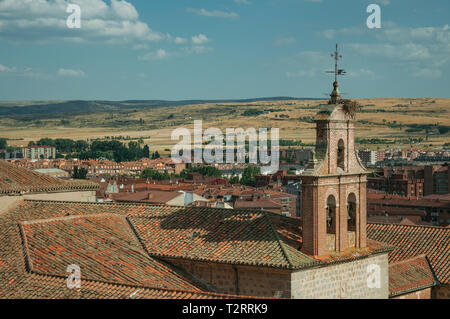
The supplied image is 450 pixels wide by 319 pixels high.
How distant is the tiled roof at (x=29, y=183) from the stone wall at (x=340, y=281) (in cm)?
988

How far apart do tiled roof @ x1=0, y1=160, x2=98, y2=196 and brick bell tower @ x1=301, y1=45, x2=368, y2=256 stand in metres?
9.41

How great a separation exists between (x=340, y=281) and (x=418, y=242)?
8.47 metres

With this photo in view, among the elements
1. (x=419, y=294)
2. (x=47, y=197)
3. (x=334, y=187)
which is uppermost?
(x=334, y=187)

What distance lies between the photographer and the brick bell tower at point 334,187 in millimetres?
15750

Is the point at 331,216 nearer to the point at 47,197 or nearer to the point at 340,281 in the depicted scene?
the point at 340,281

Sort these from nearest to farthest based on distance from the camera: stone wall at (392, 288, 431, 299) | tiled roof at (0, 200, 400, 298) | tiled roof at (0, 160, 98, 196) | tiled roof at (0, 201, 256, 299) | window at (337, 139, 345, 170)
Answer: tiled roof at (0, 201, 256, 299), tiled roof at (0, 200, 400, 298), window at (337, 139, 345, 170), stone wall at (392, 288, 431, 299), tiled roof at (0, 160, 98, 196)

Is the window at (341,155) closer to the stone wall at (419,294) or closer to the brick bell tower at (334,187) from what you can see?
the brick bell tower at (334,187)

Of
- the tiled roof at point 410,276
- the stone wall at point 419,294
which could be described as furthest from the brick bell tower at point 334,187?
the stone wall at point 419,294

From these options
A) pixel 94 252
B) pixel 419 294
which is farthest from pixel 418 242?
pixel 94 252

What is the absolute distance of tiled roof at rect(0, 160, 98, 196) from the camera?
20797 millimetres

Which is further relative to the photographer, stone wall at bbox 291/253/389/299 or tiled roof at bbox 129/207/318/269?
tiled roof at bbox 129/207/318/269

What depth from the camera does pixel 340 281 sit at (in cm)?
1593

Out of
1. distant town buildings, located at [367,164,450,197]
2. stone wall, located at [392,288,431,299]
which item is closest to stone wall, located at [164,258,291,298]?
stone wall, located at [392,288,431,299]

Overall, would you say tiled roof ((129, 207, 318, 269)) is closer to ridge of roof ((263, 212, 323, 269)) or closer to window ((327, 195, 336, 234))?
ridge of roof ((263, 212, 323, 269))
